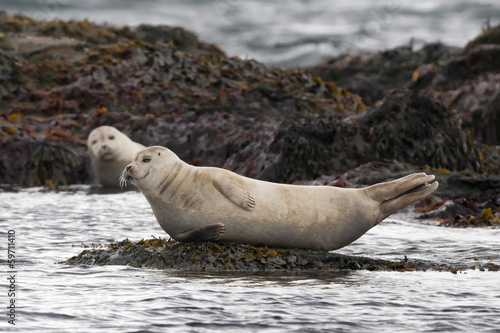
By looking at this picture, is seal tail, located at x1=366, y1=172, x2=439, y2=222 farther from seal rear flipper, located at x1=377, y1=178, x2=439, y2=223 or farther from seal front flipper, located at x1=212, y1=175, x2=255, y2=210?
seal front flipper, located at x1=212, y1=175, x2=255, y2=210

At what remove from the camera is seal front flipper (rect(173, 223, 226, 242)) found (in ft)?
24.3

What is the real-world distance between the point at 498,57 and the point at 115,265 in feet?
67.4

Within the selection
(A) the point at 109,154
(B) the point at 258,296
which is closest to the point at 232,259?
(B) the point at 258,296

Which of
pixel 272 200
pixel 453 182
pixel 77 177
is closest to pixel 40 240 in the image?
pixel 272 200

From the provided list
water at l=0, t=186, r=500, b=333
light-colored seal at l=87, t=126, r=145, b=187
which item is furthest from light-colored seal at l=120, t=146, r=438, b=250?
light-colored seal at l=87, t=126, r=145, b=187

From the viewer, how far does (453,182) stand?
1217 centimetres

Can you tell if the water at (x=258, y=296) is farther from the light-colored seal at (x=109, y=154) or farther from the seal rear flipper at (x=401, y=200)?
the light-colored seal at (x=109, y=154)

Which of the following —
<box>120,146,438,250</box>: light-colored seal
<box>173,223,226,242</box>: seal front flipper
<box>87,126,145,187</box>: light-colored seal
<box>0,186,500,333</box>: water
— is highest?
<box>87,126,145,187</box>: light-colored seal

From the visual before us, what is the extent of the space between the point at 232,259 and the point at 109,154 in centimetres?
871

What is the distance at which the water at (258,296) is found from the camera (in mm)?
5547

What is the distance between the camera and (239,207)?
24.6 ft

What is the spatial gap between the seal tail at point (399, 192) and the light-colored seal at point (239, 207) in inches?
4.4

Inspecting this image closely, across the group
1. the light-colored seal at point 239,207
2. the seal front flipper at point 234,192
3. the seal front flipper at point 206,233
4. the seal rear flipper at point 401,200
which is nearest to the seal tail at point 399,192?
the seal rear flipper at point 401,200

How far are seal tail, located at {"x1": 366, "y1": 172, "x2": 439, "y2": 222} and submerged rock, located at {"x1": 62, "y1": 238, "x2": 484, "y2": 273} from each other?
0.52 metres
